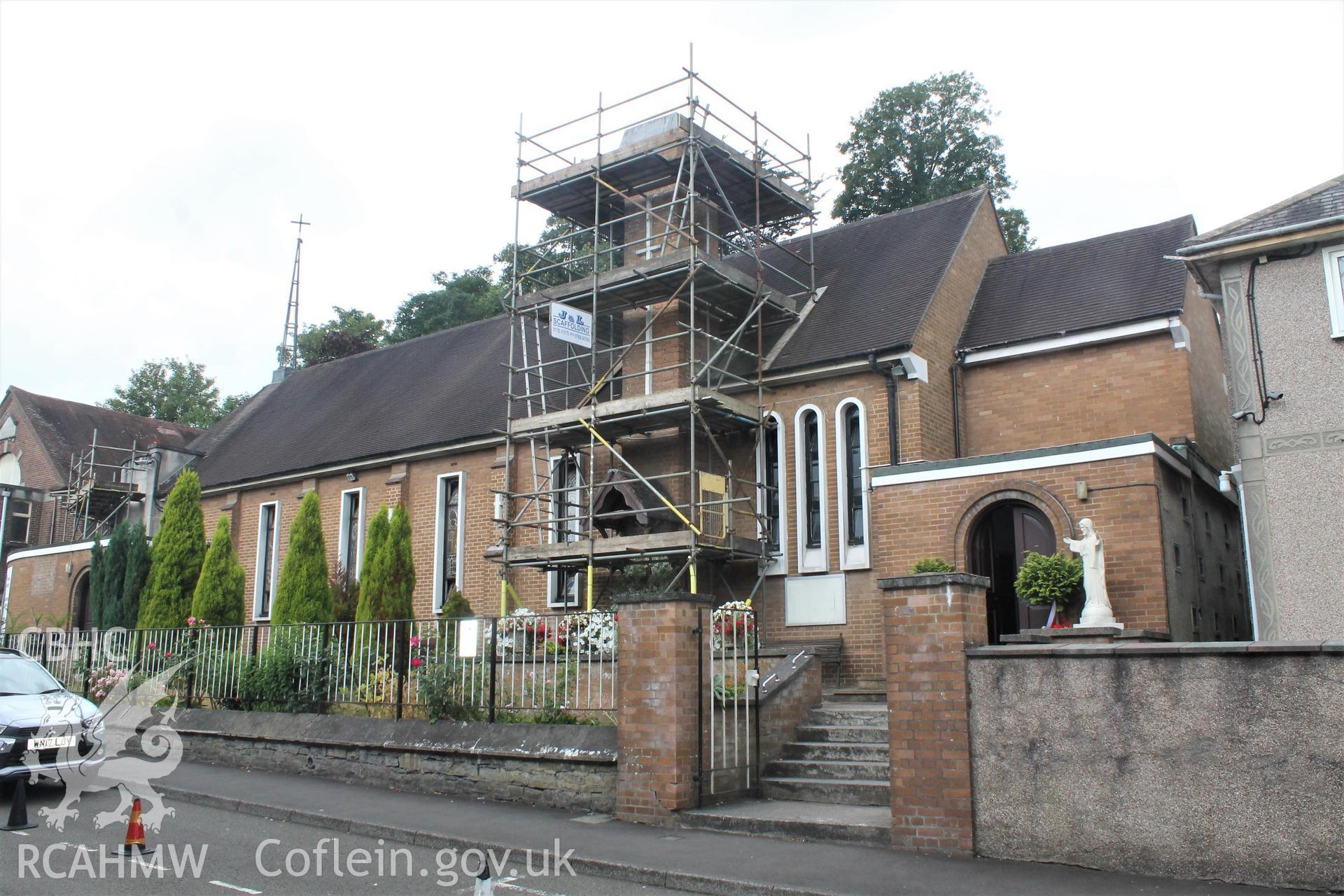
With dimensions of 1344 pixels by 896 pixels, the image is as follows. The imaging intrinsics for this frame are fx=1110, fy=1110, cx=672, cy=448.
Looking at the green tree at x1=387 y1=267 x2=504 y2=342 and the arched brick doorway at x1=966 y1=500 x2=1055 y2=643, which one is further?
the green tree at x1=387 y1=267 x2=504 y2=342

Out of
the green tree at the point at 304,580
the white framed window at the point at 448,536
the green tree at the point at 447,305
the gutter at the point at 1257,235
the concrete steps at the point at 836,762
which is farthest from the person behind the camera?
the green tree at the point at 447,305

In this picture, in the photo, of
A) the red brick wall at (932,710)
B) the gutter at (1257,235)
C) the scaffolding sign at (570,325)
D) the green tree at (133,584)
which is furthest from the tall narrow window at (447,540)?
the red brick wall at (932,710)

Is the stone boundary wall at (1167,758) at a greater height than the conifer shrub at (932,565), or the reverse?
the conifer shrub at (932,565)

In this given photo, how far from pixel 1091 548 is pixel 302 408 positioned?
23960 millimetres

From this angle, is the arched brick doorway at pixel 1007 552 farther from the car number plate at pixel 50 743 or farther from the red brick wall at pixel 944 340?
the car number plate at pixel 50 743

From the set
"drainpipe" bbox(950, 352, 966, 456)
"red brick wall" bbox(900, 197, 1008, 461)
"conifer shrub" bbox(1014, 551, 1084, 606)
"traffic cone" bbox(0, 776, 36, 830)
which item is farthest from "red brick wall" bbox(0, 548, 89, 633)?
"conifer shrub" bbox(1014, 551, 1084, 606)

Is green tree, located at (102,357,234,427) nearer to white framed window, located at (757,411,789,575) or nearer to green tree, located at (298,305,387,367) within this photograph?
green tree, located at (298,305,387,367)

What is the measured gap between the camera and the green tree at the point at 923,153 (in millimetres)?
34625

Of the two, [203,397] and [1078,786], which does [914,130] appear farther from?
[203,397]

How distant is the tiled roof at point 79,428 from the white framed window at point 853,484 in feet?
90.0

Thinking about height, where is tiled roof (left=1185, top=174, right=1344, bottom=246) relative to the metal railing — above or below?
above

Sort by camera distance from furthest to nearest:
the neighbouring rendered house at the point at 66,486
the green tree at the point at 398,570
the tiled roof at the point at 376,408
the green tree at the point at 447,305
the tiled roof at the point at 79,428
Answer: the green tree at the point at 447,305 → the tiled roof at the point at 79,428 → the neighbouring rendered house at the point at 66,486 → the tiled roof at the point at 376,408 → the green tree at the point at 398,570

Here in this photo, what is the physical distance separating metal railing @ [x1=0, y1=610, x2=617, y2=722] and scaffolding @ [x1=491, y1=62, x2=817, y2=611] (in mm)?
3283

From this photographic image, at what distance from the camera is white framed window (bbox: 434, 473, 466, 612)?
23297mm
